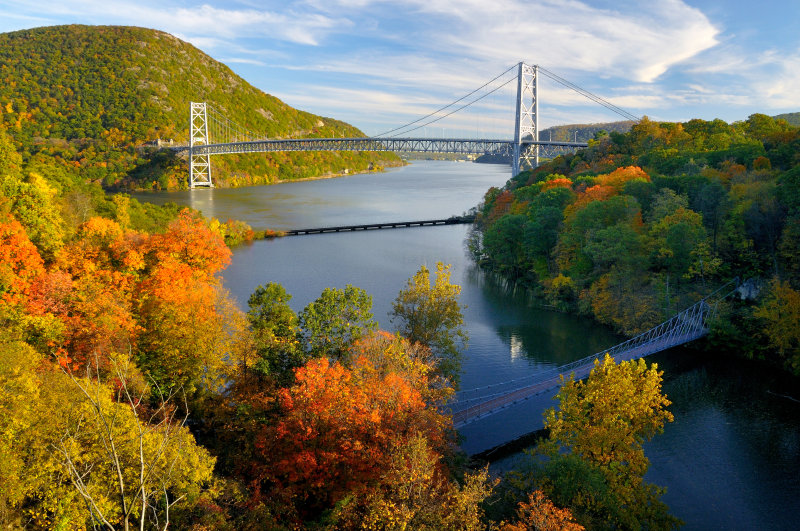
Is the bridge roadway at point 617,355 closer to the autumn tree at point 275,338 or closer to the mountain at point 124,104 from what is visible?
the autumn tree at point 275,338

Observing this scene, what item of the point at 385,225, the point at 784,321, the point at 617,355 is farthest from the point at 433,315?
the point at 385,225

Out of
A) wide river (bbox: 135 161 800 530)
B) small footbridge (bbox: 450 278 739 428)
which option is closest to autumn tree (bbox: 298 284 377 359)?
small footbridge (bbox: 450 278 739 428)

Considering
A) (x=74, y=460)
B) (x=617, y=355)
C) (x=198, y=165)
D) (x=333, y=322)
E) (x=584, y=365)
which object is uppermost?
(x=198, y=165)

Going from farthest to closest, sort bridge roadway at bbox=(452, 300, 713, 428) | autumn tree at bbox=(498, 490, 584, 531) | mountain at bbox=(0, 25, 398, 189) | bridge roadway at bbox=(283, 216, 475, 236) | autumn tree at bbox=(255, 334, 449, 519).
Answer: mountain at bbox=(0, 25, 398, 189) → bridge roadway at bbox=(283, 216, 475, 236) → bridge roadway at bbox=(452, 300, 713, 428) → autumn tree at bbox=(255, 334, 449, 519) → autumn tree at bbox=(498, 490, 584, 531)

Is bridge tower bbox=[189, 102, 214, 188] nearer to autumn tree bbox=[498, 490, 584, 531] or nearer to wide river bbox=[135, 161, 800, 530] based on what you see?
wide river bbox=[135, 161, 800, 530]

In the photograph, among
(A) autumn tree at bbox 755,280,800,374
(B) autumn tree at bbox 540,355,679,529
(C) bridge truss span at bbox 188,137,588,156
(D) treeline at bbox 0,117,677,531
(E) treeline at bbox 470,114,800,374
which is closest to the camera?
(D) treeline at bbox 0,117,677,531

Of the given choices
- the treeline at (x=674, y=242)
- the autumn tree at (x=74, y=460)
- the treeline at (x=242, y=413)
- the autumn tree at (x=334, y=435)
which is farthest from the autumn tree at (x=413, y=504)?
the treeline at (x=674, y=242)

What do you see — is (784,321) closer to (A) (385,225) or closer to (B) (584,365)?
(B) (584,365)
